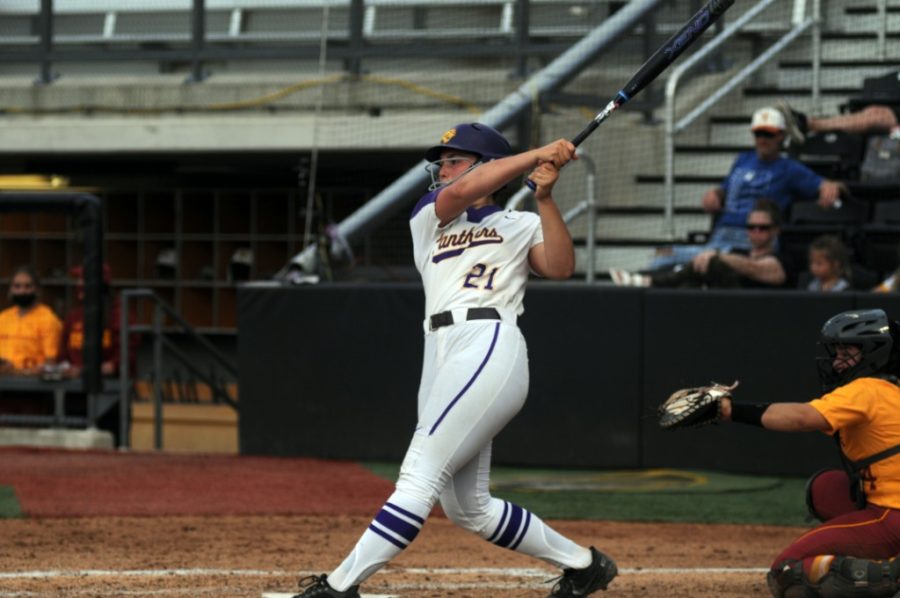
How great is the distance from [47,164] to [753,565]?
10926 millimetres

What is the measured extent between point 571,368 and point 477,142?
4.83 meters

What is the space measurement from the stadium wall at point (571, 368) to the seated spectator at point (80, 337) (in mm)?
1488

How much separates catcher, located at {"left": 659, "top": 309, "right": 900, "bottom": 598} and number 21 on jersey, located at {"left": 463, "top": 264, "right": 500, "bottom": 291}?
0.85 metres

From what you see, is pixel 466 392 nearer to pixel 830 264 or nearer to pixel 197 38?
pixel 830 264

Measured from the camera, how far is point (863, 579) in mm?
5402

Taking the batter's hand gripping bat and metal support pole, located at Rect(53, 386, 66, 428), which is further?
metal support pole, located at Rect(53, 386, 66, 428)

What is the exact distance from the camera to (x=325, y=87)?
1417 cm

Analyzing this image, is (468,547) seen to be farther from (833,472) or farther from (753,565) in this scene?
(833,472)

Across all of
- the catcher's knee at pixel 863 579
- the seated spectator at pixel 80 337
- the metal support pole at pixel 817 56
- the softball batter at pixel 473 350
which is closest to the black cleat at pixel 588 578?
the softball batter at pixel 473 350

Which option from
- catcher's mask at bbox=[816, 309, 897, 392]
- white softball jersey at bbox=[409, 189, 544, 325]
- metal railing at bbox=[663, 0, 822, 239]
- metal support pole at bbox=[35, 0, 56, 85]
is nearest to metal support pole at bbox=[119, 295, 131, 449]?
metal railing at bbox=[663, 0, 822, 239]

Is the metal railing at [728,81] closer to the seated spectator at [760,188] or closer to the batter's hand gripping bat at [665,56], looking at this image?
the seated spectator at [760,188]

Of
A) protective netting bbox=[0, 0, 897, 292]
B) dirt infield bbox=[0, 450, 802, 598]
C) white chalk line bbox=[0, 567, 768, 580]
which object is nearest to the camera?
dirt infield bbox=[0, 450, 802, 598]

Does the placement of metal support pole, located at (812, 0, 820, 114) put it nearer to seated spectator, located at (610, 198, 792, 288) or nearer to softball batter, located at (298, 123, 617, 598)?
seated spectator, located at (610, 198, 792, 288)

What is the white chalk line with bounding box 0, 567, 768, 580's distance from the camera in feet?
20.2
